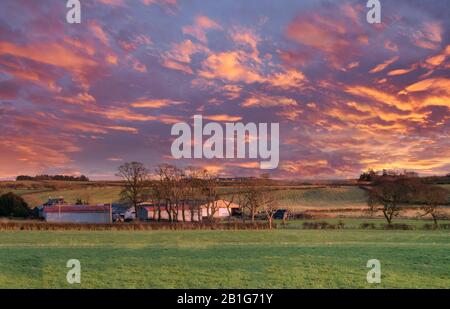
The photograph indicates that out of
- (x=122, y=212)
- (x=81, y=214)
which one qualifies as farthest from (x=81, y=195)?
(x=81, y=214)

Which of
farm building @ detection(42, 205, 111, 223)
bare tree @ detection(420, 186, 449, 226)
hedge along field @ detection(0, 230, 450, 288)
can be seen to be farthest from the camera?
farm building @ detection(42, 205, 111, 223)

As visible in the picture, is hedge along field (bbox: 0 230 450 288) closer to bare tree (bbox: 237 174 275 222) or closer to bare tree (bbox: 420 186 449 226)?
bare tree (bbox: 420 186 449 226)

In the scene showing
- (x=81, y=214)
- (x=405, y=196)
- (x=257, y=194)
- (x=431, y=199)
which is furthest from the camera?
(x=81, y=214)

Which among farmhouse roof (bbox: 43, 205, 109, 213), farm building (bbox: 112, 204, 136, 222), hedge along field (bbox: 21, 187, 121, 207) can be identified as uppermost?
hedge along field (bbox: 21, 187, 121, 207)

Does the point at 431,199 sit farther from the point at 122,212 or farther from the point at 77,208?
the point at 122,212

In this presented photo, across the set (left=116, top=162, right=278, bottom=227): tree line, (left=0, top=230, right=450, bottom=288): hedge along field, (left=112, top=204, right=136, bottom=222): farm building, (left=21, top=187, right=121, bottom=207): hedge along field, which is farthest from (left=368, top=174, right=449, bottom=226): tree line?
(left=21, top=187, right=121, bottom=207): hedge along field

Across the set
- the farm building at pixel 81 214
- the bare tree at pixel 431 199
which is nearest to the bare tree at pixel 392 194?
the bare tree at pixel 431 199

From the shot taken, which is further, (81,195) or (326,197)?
(81,195)

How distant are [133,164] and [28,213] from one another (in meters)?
28.6

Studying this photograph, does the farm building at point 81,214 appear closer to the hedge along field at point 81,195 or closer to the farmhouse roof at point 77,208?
the farmhouse roof at point 77,208

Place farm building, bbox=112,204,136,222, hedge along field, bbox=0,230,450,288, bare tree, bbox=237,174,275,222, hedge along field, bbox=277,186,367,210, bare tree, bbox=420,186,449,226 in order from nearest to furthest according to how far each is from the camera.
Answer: hedge along field, bbox=0,230,450,288 < bare tree, bbox=420,186,449,226 < bare tree, bbox=237,174,275,222 < farm building, bbox=112,204,136,222 < hedge along field, bbox=277,186,367,210

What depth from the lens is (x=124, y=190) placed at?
101000 millimetres
